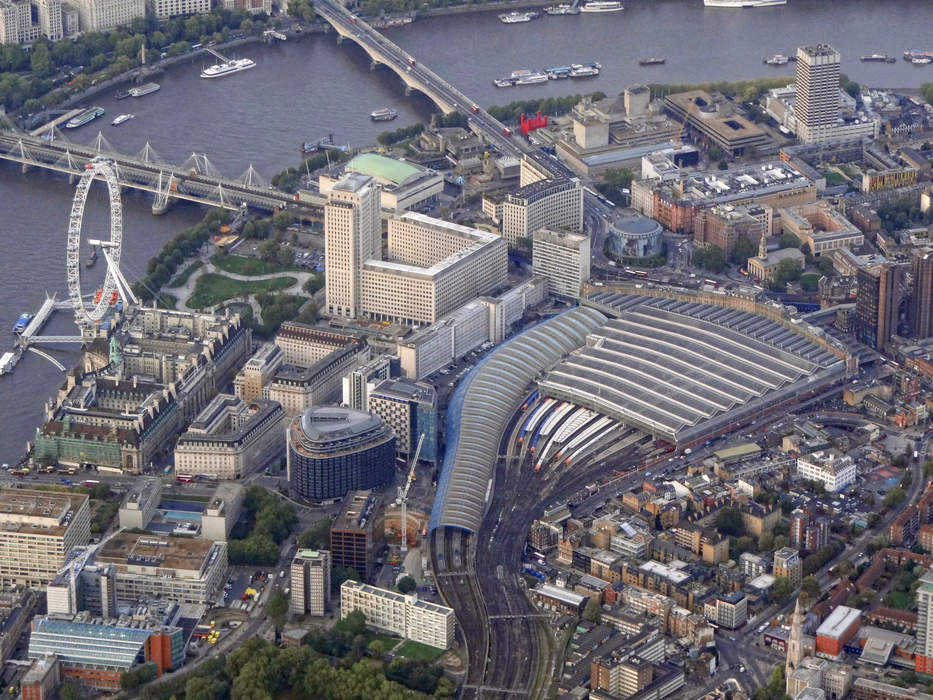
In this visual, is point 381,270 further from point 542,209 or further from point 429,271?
point 542,209

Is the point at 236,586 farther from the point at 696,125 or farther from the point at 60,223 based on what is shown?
the point at 696,125

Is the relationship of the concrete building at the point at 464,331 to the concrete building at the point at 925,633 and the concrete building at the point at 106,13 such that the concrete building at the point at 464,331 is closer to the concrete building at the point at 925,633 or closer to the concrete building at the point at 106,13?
the concrete building at the point at 925,633

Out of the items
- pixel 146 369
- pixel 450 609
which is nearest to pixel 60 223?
pixel 146 369

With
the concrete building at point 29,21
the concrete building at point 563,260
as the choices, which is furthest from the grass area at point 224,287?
the concrete building at point 29,21

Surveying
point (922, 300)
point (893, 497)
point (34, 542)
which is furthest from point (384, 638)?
point (922, 300)

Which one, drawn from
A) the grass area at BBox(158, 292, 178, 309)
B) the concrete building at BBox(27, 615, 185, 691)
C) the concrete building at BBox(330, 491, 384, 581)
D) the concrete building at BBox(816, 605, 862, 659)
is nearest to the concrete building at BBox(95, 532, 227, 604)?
the concrete building at BBox(27, 615, 185, 691)

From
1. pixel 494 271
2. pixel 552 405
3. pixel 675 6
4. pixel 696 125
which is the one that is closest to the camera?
pixel 552 405
